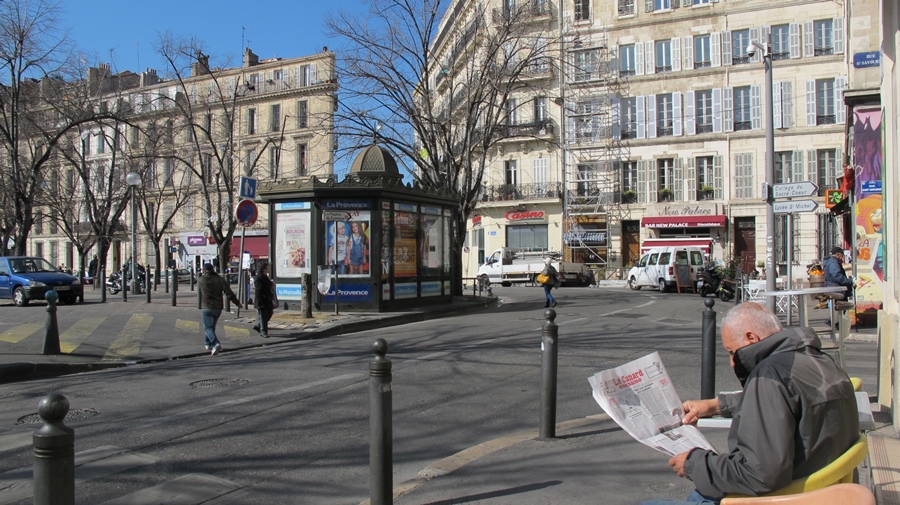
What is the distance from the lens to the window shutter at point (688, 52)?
37500 mm

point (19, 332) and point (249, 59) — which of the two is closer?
point (19, 332)

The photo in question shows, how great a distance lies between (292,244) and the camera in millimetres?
17484

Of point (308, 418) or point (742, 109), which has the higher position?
point (742, 109)

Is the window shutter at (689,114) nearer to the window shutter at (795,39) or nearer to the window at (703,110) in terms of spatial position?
the window at (703,110)

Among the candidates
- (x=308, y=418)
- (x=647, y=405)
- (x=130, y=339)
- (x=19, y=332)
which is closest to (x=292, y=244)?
(x=130, y=339)

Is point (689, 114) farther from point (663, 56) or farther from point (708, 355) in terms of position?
point (708, 355)

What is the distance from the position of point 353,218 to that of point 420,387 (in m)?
9.81

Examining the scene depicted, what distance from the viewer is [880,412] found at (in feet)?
18.5

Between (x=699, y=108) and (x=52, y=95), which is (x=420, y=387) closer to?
(x=52, y=95)

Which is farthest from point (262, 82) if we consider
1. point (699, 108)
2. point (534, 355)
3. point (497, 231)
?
point (534, 355)

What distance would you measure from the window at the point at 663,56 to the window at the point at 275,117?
31325mm

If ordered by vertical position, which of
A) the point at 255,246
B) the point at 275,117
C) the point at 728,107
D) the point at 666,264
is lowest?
the point at 666,264

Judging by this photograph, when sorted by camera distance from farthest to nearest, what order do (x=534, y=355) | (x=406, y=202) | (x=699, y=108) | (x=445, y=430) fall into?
(x=699, y=108)
(x=406, y=202)
(x=534, y=355)
(x=445, y=430)

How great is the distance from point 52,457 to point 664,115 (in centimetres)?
3897
